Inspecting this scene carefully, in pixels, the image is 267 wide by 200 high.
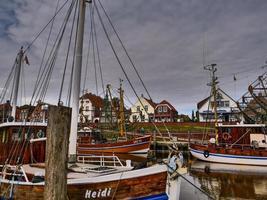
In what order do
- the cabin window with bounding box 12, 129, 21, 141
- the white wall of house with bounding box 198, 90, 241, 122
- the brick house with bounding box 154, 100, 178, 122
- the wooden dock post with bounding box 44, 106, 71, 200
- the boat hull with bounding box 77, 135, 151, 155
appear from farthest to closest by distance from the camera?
the brick house with bounding box 154, 100, 178, 122
the white wall of house with bounding box 198, 90, 241, 122
the boat hull with bounding box 77, 135, 151, 155
the cabin window with bounding box 12, 129, 21, 141
the wooden dock post with bounding box 44, 106, 71, 200

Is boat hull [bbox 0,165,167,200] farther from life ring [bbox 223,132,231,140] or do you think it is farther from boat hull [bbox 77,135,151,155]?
boat hull [bbox 77,135,151,155]

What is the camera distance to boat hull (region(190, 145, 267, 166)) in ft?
76.5

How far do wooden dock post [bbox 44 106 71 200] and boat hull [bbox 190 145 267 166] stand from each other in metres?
22.4

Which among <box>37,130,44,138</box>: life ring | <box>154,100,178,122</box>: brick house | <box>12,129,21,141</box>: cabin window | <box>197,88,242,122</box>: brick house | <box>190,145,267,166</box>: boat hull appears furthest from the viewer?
<box>154,100,178,122</box>: brick house

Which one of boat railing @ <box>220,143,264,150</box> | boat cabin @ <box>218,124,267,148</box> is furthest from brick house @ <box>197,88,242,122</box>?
boat railing @ <box>220,143,264,150</box>

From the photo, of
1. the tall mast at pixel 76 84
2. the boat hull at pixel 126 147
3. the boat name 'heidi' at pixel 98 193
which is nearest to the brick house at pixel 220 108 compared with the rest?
the boat hull at pixel 126 147

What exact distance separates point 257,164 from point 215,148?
404 cm

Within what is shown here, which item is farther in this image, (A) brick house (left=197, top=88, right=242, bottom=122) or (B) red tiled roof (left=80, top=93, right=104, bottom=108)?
(B) red tiled roof (left=80, top=93, right=104, bottom=108)

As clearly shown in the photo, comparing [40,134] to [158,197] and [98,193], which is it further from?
[158,197]

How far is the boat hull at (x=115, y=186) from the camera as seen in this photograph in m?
7.82

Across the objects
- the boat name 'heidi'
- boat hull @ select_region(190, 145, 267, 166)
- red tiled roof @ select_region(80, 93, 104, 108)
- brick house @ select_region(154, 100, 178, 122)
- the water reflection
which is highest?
red tiled roof @ select_region(80, 93, 104, 108)

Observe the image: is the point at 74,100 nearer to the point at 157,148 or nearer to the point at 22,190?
the point at 22,190

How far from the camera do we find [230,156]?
24.5 m

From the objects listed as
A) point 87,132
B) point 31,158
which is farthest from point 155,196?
point 87,132
